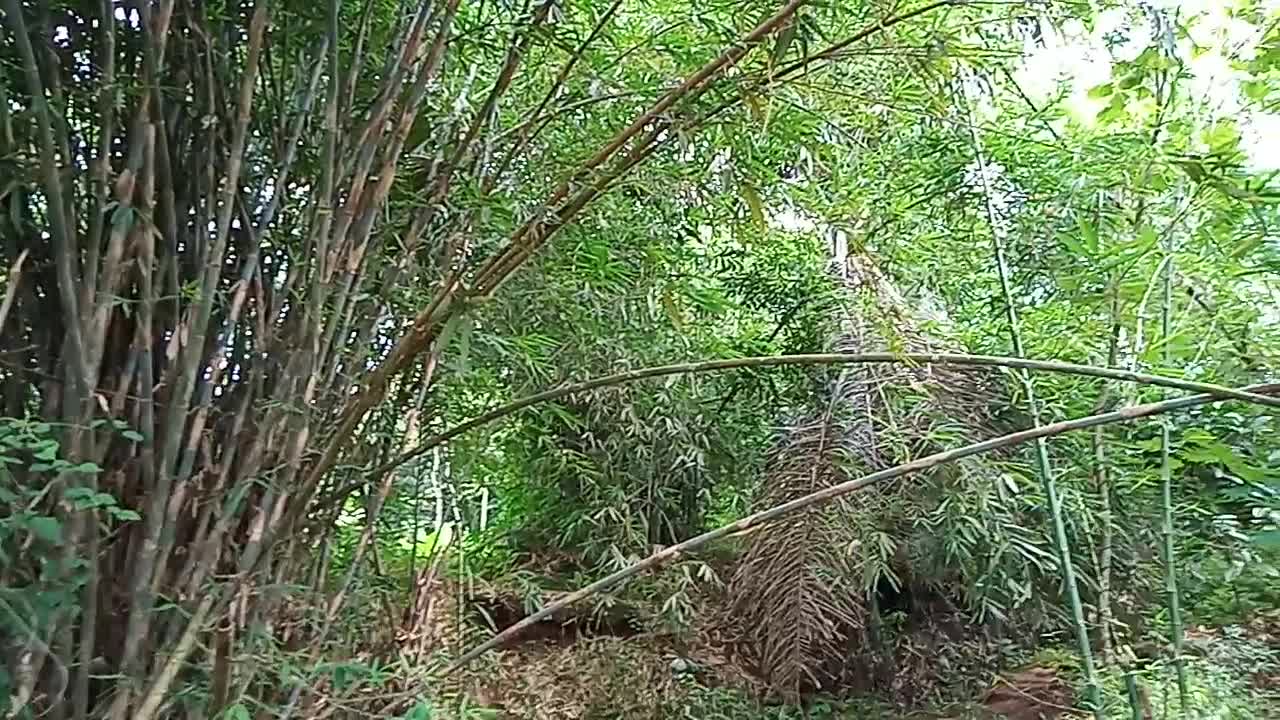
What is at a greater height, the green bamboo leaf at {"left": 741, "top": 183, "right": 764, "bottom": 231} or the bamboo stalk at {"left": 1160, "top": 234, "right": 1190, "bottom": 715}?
the green bamboo leaf at {"left": 741, "top": 183, "right": 764, "bottom": 231}

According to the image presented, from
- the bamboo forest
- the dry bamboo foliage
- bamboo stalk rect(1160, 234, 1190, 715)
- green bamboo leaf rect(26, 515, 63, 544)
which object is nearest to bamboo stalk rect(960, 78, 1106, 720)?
the bamboo forest

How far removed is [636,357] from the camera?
1.85m

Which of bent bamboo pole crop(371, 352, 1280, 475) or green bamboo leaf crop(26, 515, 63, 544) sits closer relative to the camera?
green bamboo leaf crop(26, 515, 63, 544)

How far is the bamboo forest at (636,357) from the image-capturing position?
947 millimetres

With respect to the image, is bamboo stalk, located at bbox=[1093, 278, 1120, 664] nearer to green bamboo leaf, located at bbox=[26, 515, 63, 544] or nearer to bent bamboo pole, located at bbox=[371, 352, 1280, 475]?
bent bamboo pole, located at bbox=[371, 352, 1280, 475]

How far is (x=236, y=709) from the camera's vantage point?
89 centimetres

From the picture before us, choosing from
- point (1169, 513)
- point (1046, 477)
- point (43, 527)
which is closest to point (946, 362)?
point (1046, 477)

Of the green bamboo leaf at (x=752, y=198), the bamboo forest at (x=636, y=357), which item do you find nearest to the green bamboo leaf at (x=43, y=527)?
the bamboo forest at (x=636, y=357)

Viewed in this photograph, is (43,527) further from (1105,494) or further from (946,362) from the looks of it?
(1105,494)

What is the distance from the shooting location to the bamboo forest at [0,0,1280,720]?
95cm

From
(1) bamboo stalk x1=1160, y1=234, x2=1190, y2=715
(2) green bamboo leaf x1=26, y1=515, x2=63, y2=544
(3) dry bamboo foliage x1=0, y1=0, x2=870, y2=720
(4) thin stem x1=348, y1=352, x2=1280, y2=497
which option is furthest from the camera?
(1) bamboo stalk x1=1160, y1=234, x2=1190, y2=715

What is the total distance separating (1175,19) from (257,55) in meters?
1.21

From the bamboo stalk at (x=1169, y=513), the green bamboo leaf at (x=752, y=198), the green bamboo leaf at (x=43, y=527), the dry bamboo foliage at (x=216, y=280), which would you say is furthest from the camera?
the bamboo stalk at (x=1169, y=513)

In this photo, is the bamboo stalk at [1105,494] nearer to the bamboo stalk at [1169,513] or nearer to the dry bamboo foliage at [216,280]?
the bamboo stalk at [1169,513]
